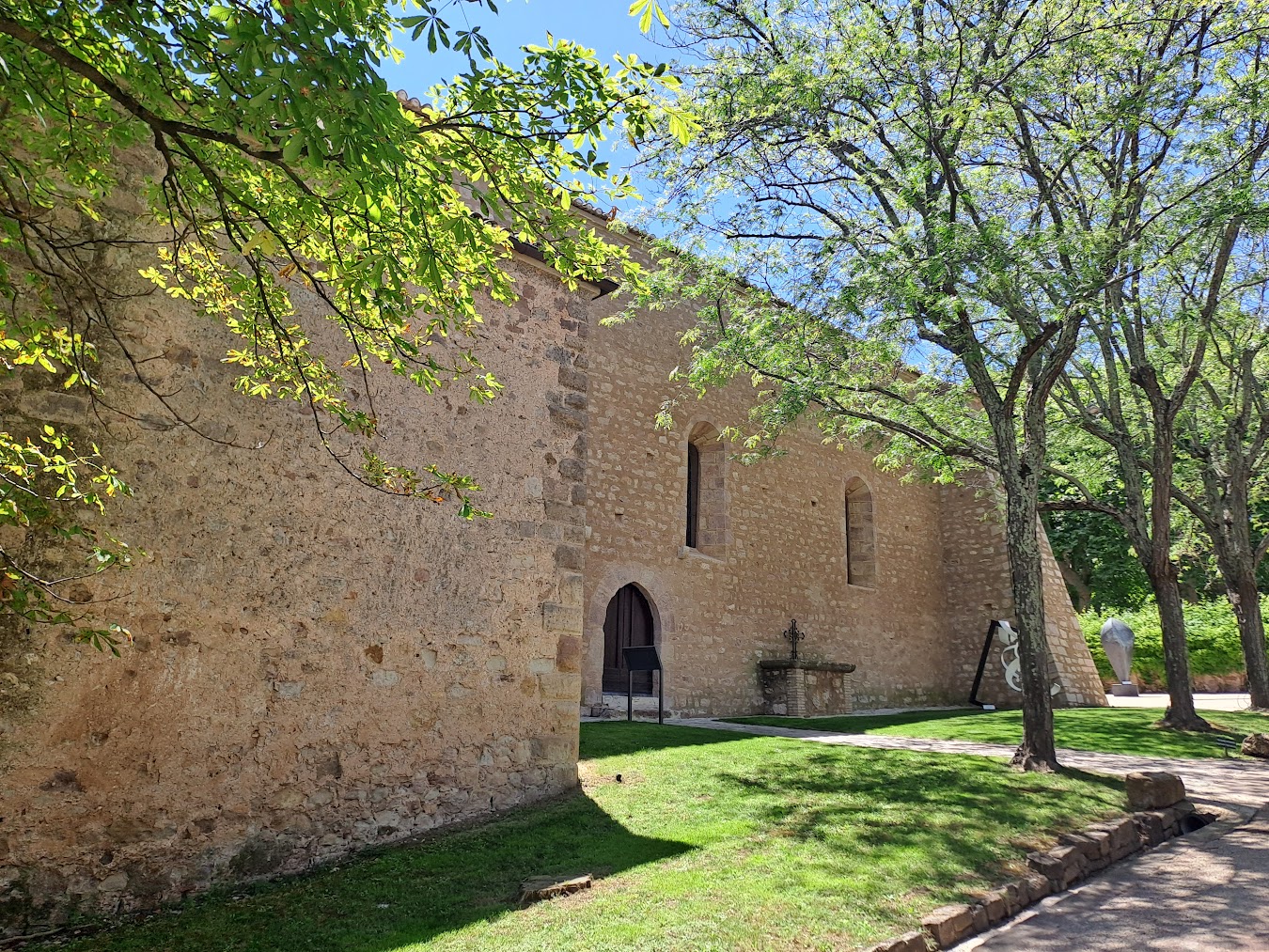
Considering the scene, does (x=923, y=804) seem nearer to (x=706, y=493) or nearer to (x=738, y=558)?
(x=738, y=558)

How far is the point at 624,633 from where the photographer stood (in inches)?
488

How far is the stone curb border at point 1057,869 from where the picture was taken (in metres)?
3.92

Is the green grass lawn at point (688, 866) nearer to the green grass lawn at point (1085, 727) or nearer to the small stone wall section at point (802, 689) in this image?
the green grass lawn at point (1085, 727)

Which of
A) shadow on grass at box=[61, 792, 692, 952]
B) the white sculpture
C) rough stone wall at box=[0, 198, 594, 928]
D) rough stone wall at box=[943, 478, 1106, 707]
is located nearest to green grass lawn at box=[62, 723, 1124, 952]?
shadow on grass at box=[61, 792, 692, 952]

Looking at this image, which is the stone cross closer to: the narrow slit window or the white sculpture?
the narrow slit window

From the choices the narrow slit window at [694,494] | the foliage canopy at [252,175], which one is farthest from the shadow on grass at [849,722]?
the foliage canopy at [252,175]

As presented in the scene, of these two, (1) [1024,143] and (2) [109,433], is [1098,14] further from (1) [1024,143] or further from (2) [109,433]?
(2) [109,433]

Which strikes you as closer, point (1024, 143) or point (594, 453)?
point (1024, 143)

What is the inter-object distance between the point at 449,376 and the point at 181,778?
310cm

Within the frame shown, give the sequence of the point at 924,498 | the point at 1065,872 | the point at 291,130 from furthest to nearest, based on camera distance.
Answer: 1. the point at 924,498
2. the point at 1065,872
3. the point at 291,130

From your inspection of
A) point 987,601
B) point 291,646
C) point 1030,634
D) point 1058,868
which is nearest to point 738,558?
point 1030,634

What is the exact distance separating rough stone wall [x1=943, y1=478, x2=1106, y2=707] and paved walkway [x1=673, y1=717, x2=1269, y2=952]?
9.93m

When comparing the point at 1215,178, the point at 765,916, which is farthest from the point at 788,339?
the point at 765,916

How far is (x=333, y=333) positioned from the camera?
545cm
